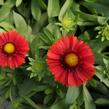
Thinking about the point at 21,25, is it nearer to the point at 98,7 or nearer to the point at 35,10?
the point at 35,10

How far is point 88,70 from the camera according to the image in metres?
1.25

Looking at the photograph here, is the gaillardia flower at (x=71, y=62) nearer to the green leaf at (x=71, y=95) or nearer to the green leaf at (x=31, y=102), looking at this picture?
the green leaf at (x=71, y=95)

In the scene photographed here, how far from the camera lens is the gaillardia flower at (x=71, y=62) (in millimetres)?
1253

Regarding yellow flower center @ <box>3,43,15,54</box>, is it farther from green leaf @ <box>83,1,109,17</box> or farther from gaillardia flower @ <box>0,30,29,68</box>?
green leaf @ <box>83,1,109,17</box>

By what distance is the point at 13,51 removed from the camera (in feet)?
4.49

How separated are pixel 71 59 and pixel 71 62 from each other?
1 centimetres

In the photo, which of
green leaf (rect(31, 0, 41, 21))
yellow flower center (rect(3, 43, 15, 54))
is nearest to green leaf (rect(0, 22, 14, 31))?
green leaf (rect(31, 0, 41, 21))

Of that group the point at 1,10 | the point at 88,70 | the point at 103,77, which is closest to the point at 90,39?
the point at 103,77

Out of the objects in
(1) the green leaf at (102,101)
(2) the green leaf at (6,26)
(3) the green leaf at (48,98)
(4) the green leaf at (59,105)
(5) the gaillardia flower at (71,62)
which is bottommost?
(1) the green leaf at (102,101)

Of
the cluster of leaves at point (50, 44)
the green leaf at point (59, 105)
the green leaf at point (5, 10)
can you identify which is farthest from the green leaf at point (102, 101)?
the green leaf at point (5, 10)

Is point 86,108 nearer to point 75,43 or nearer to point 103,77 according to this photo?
point 103,77

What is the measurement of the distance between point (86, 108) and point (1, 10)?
0.54 metres

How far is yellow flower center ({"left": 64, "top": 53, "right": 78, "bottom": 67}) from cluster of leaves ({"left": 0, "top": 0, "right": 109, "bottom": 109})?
0.15 meters

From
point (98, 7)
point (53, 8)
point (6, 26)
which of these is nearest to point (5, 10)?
point (6, 26)
